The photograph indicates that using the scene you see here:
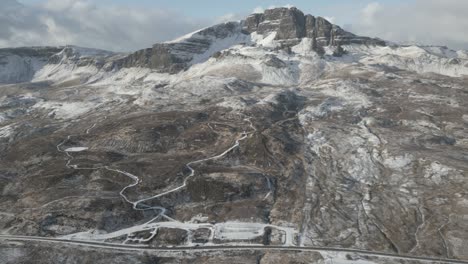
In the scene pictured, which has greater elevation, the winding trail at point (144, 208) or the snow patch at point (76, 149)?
the snow patch at point (76, 149)

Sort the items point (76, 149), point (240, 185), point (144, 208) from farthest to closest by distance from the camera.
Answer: point (76, 149) < point (240, 185) < point (144, 208)

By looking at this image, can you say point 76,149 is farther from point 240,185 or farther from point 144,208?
point 240,185

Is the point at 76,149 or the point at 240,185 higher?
the point at 76,149

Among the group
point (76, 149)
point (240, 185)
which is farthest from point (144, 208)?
point (76, 149)

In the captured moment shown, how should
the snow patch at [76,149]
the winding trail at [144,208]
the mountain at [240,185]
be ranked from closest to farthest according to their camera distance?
the mountain at [240,185]
the winding trail at [144,208]
the snow patch at [76,149]

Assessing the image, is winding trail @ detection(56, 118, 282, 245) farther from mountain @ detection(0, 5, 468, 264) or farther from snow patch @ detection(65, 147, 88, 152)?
snow patch @ detection(65, 147, 88, 152)

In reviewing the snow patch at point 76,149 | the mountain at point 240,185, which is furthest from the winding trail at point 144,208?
the snow patch at point 76,149

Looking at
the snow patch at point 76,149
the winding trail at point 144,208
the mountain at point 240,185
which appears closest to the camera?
the mountain at point 240,185

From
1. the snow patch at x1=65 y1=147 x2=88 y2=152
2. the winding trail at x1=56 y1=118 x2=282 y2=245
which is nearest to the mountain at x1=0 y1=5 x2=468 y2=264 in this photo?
the winding trail at x1=56 y1=118 x2=282 y2=245

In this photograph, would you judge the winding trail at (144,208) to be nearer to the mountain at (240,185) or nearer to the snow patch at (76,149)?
the mountain at (240,185)

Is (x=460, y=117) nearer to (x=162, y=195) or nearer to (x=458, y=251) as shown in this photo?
(x=458, y=251)

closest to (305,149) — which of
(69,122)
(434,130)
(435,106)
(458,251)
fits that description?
Answer: (434,130)
